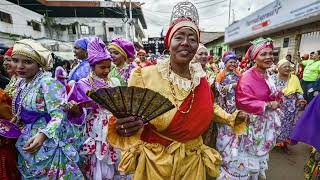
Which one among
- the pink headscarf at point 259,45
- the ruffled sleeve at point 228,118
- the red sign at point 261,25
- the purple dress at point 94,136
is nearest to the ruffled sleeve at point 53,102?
the purple dress at point 94,136

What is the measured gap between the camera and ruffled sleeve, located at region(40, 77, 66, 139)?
91.3 inches

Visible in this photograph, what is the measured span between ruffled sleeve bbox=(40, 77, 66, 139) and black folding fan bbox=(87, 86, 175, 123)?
105cm

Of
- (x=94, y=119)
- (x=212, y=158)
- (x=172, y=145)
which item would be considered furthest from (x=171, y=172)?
(x=94, y=119)

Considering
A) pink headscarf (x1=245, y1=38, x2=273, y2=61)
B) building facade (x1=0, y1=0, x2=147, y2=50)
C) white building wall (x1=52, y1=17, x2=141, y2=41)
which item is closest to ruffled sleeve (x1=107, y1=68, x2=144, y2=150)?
pink headscarf (x1=245, y1=38, x2=273, y2=61)

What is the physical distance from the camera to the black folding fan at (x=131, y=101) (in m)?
1.44

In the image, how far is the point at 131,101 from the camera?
1.47 meters

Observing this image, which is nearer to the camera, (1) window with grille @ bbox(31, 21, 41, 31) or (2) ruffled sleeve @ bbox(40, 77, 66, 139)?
(2) ruffled sleeve @ bbox(40, 77, 66, 139)

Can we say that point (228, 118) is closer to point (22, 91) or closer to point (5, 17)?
point (22, 91)

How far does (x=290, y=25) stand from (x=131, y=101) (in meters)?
13.9

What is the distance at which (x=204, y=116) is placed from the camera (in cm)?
190

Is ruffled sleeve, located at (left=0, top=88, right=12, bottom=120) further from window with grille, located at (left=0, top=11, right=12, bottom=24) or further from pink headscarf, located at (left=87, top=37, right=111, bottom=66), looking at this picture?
window with grille, located at (left=0, top=11, right=12, bottom=24)

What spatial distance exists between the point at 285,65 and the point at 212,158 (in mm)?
4149

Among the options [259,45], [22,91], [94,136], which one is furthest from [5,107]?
[259,45]

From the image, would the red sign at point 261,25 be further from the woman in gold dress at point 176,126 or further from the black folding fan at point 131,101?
the black folding fan at point 131,101
